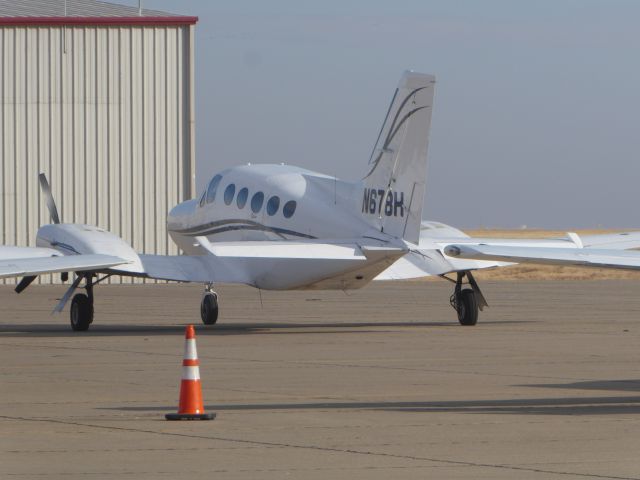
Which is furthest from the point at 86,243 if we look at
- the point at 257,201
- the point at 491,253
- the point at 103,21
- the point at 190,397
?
the point at 103,21

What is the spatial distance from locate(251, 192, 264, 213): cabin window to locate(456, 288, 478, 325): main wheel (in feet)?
13.6

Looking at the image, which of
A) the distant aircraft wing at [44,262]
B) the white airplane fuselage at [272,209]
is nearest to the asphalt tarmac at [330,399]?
the distant aircraft wing at [44,262]

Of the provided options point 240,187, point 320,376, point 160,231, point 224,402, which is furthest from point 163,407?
point 160,231

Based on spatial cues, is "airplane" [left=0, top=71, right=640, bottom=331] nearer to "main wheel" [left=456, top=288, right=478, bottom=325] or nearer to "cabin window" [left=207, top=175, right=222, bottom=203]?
"main wheel" [left=456, top=288, right=478, bottom=325]

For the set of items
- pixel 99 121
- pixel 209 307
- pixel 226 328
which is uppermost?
pixel 99 121

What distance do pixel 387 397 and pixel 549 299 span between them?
25.2 meters

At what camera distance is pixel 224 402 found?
48.2ft

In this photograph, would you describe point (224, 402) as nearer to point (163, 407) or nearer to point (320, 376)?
point (163, 407)

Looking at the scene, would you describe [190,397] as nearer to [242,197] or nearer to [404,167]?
[404,167]

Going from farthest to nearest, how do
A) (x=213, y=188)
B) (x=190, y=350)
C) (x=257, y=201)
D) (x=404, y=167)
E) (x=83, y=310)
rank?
(x=213, y=188) → (x=257, y=201) → (x=83, y=310) → (x=404, y=167) → (x=190, y=350)

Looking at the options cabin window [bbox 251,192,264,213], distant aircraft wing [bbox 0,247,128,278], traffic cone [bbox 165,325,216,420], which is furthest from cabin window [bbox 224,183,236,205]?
traffic cone [bbox 165,325,216,420]

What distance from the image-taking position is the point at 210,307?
27.9 meters

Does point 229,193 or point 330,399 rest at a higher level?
point 229,193

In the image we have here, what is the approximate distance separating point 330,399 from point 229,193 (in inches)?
591
